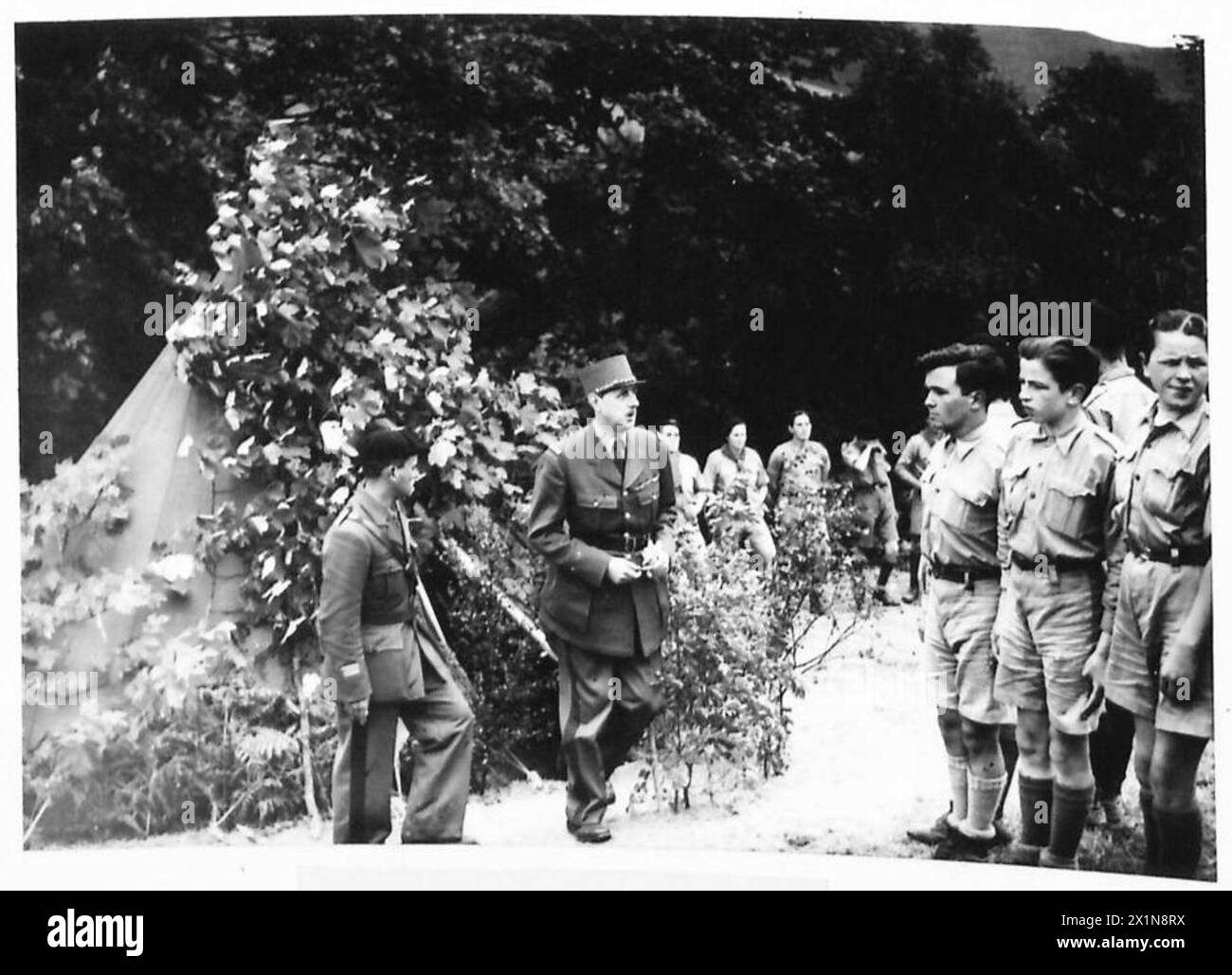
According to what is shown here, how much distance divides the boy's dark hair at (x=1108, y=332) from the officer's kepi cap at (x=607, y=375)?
1987 millimetres

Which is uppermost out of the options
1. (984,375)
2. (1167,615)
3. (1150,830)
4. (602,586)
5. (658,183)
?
(658,183)

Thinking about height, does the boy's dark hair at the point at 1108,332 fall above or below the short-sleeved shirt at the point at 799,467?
above

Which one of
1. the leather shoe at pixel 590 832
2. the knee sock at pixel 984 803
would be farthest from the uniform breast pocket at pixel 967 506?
the leather shoe at pixel 590 832

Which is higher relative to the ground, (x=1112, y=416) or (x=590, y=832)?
(x=1112, y=416)

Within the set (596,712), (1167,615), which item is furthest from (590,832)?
(1167,615)

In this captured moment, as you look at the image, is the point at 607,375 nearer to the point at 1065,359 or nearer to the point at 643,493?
the point at 643,493

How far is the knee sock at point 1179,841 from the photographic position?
8398 millimetres

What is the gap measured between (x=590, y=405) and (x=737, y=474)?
72 centimetres

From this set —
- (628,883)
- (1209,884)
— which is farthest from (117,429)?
(1209,884)

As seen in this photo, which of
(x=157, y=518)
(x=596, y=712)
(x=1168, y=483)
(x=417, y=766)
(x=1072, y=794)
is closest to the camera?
(x=1168, y=483)

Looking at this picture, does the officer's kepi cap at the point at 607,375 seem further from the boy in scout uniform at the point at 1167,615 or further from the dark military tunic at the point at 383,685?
the boy in scout uniform at the point at 1167,615

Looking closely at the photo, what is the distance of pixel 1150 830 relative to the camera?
8.46m

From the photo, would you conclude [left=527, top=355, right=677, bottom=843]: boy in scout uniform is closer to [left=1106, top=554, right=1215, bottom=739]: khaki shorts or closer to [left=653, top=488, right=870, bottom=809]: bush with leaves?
[left=653, top=488, right=870, bottom=809]: bush with leaves

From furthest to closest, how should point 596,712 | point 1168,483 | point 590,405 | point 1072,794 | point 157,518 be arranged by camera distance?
point 590,405, point 157,518, point 596,712, point 1072,794, point 1168,483
